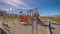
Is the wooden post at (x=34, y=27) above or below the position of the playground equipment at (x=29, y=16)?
below

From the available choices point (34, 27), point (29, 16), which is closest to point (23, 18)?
point (29, 16)

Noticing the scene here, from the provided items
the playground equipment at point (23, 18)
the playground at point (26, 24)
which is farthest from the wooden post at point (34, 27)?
the playground equipment at point (23, 18)

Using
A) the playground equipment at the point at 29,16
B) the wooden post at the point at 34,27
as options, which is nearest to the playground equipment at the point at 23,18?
the playground equipment at the point at 29,16

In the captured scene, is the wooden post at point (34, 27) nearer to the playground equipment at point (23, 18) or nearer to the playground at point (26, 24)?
the playground at point (26, 24)

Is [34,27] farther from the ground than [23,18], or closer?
closer

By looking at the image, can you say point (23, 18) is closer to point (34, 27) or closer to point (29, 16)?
point (29, 16)

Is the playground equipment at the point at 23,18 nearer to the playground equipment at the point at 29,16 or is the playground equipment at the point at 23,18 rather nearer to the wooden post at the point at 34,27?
the playground equipment at the point at 29,16

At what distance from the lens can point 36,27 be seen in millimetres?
2533

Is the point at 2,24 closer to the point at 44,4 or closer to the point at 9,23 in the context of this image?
the point at 9,23

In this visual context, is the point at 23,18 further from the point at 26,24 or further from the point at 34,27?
the point at 34,27

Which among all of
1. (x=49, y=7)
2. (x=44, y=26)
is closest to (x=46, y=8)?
(x=49, y=7)

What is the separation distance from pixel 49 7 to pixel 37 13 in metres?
0.19

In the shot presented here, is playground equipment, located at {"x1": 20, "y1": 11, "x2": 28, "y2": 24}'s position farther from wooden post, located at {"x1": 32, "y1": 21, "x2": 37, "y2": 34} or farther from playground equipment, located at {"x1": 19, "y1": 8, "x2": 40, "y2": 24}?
wooden post, located at {"x1": 32, "y1": 21, "x2": 37, "y2": 34}

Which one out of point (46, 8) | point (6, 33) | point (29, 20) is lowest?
point (6, 33)
